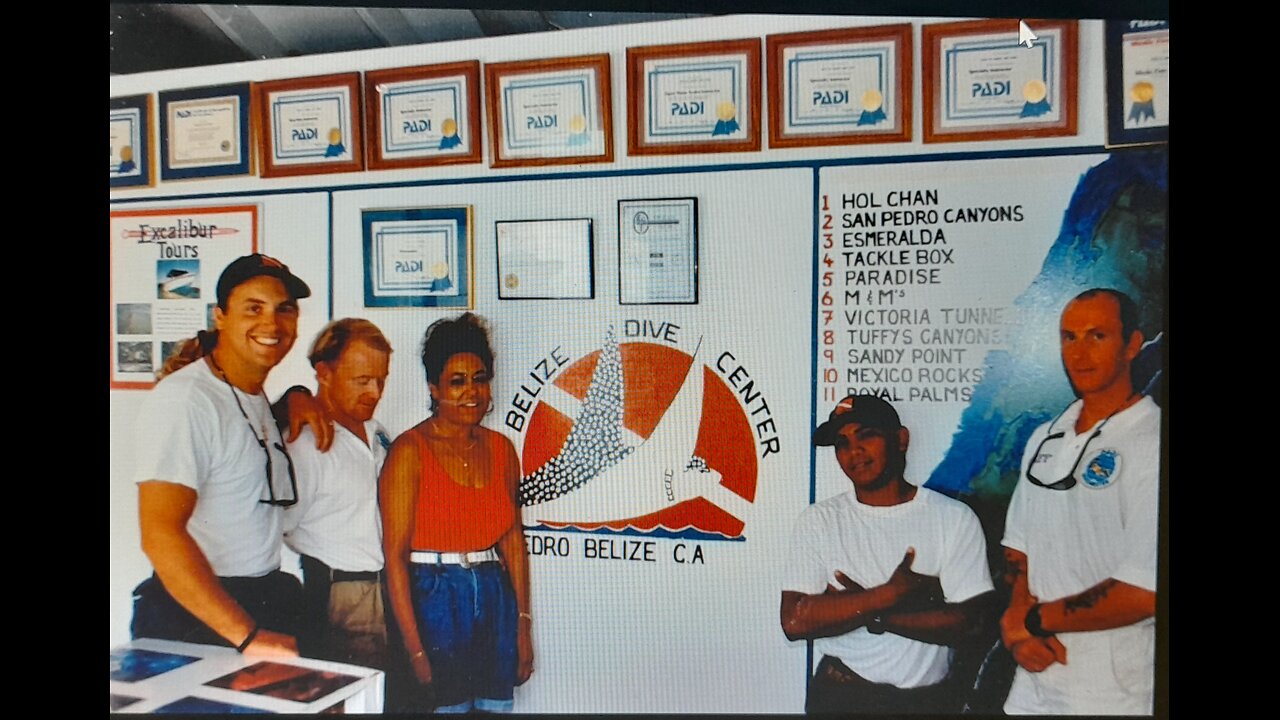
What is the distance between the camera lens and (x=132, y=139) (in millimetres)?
1721

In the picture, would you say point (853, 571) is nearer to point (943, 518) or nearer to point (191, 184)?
point (943, 518)

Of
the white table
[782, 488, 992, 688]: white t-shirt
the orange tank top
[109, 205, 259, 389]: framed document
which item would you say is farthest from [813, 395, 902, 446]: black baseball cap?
[109, 205, 259, 389]: framed document

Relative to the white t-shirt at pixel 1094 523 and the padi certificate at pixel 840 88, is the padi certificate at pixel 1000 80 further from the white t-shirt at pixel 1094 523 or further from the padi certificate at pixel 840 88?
the white t-shirt at pixel 1094 523

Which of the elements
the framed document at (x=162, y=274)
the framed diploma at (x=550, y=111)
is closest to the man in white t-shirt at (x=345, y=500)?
the framed document at (x=162, y=274)

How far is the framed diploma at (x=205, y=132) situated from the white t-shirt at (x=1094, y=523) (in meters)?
1.74

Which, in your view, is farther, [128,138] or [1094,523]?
[128,138]

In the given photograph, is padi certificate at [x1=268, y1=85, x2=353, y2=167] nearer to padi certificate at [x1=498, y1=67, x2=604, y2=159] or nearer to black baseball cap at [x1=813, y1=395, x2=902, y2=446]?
padi certificate at [x1=498, y1=67, x2=604, y2=159]

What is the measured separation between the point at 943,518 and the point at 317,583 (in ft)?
4.23

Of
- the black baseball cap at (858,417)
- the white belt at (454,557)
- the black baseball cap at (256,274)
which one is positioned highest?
the black baseball cap at (256,274)

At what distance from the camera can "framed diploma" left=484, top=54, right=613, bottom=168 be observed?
5.36ft

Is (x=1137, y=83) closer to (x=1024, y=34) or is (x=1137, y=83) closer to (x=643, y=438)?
(x=1024, y=34)

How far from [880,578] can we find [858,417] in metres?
0.32

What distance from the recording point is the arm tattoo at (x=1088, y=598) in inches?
61.8

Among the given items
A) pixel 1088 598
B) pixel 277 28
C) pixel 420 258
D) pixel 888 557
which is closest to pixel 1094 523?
pixel 1088 598
